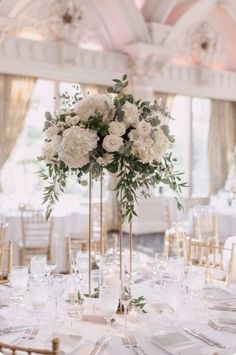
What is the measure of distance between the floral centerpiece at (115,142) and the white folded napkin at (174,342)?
576 mm

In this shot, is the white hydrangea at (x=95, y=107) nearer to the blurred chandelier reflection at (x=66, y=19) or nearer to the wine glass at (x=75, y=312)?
the wine glass at (x=75, y=312)

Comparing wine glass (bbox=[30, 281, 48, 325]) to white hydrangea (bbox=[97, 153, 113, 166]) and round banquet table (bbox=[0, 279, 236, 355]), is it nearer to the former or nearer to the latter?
round banquet table (bbox=[0, 279, 236, 355])

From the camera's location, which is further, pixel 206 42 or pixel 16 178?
pixel 206 42

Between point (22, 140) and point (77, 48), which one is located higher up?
point (77, 48)

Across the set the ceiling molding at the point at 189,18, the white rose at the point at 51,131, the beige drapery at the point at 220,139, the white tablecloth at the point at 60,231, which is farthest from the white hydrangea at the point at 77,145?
the beige drapery at the point at 220,139

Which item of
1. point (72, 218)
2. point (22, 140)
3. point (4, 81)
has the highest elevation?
point (4, 81)

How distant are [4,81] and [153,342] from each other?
703 centimetres

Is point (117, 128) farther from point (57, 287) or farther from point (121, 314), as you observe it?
point (121, 314)

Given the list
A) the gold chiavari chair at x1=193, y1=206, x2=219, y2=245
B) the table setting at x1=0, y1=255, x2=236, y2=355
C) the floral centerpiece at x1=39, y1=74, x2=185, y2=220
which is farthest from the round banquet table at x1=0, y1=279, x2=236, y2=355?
the gold chiavari chair at x1=193, y1=206, x2=219, y2=245

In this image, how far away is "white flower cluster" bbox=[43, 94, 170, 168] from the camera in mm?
2260

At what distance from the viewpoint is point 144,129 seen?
2309 millimetres

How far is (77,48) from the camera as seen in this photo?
29.2 feet

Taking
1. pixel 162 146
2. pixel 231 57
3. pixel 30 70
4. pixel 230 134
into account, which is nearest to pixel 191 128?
pixel 230 134

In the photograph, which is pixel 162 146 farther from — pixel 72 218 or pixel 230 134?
pixel 230 134
